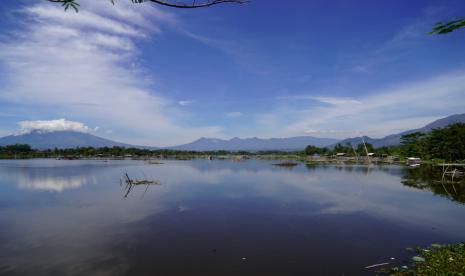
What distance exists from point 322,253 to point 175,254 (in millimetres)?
5484

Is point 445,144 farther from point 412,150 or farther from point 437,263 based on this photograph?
point 437,263

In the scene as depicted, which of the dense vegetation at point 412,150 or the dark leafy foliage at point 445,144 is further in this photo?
the dense vegetation at point 412,150

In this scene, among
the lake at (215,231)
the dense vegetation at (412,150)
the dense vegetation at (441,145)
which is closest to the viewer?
the lake at (215,231)

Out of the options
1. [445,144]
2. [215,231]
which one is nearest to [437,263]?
[215,231]

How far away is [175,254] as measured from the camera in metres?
10.7

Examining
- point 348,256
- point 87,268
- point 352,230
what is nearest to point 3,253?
point 87,268

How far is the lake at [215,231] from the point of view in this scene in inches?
382

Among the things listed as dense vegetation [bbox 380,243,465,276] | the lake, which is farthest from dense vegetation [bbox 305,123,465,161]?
dense vegetation [bbox 380,243,465,276]

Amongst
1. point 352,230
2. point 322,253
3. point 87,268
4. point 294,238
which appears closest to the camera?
point 87,268

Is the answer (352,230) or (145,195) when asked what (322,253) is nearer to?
(352,230)

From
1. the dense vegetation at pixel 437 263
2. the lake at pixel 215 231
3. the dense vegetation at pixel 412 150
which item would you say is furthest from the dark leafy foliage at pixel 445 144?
the dense vegetation at pixel 437 263

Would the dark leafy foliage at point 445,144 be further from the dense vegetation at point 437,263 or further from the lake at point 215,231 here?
the dense vegetation at point 437,263

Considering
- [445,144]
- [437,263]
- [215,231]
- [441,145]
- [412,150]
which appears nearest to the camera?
[437,263]

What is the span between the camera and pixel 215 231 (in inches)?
542
